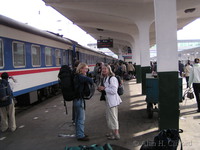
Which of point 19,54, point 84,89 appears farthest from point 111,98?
point 19,54

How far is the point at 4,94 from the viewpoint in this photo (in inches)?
217

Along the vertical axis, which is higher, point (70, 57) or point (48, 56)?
point (70, 57)

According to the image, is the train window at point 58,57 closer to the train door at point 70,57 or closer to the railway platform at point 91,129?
the train door at point 70,57

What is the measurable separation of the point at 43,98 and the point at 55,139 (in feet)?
19.8

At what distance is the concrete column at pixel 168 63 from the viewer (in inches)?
208

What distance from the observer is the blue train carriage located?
670 cm

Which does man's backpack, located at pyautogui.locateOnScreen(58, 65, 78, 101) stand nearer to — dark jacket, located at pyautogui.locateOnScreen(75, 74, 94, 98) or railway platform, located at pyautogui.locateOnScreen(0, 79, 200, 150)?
dark jacket, located at pyautogui.locateOnScreen(75, 74, 94, 98)

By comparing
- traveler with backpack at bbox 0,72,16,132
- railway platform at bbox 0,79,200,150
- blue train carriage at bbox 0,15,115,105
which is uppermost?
blue train carriage at bbox 0,15,115,105

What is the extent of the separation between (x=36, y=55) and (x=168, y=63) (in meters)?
5.58

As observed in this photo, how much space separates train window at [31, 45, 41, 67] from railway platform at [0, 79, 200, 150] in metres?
1.95

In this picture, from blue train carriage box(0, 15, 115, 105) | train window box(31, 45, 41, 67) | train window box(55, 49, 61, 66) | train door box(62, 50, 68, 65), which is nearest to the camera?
blue train carriage box(0, 15, 115, 105)

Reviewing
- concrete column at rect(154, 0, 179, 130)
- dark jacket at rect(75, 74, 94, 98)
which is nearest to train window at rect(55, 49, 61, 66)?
dark jacket at rect(75, 74, 94, 98)

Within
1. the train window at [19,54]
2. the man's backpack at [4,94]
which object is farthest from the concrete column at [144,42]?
the man's backpack at [4,94]

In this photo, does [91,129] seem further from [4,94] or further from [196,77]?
[196,77]
